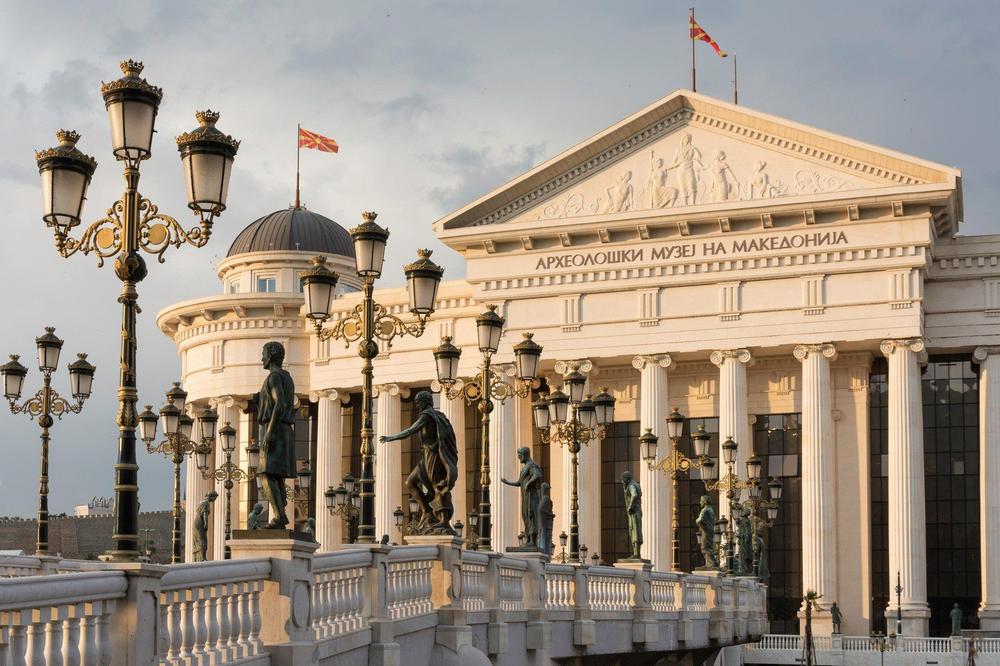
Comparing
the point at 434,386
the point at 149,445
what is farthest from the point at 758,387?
the point at 149,445

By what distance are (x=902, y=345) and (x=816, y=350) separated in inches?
121

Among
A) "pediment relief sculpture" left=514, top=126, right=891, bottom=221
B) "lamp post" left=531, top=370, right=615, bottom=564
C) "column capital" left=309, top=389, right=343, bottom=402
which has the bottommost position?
"lamp post" left=531, top=370, right=615, bottom=564

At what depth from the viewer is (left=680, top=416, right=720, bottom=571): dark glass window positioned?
66.0 meters

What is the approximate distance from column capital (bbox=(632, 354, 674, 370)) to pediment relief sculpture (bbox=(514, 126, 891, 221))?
5.38 m

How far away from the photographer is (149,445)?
33.9 m

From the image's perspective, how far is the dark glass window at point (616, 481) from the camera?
66688 millimetres

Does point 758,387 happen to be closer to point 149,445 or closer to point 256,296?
point 256,296

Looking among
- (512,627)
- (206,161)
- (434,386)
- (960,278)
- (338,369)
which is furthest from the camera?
(338,369)

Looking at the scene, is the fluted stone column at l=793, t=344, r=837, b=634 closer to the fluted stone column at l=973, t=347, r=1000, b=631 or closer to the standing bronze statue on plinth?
the fluted stone column at l=973, t=347, r=1000, b=631

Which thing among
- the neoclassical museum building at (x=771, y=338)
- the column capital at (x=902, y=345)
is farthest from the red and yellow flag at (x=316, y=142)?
the column capital at (x=902, y=345)

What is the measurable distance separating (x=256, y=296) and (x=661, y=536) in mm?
21162

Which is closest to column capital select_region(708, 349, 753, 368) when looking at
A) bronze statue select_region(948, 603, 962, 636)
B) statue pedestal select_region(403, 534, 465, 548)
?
bronze statue select_region(948, 603, 962, 636)

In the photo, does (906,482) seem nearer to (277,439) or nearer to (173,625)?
(277,439)

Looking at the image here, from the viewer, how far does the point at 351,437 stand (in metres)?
74.0
